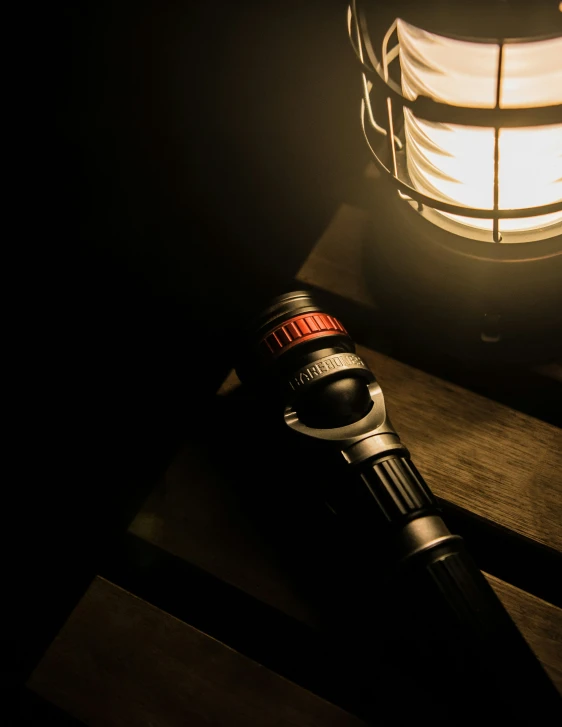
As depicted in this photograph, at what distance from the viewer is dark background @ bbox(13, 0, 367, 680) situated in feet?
3.53

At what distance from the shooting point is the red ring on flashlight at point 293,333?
63cm

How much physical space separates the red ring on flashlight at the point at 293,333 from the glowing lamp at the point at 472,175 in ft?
0.46

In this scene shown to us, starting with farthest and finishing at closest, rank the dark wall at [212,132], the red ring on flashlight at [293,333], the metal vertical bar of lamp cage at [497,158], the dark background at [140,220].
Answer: the dark wall at [212,132] < the dark background at [140,220] < the red ring on flashlight at [293,333] < the metal vertical bar of lamp cage at [497,158]

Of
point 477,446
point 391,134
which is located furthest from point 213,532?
point 391,134

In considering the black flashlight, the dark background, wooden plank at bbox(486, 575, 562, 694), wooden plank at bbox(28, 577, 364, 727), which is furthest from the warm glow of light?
the dark background

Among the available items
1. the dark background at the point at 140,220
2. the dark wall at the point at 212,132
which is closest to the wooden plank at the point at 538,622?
the dark background at the point at 140,220

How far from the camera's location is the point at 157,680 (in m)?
0.63

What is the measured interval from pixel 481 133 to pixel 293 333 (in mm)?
220

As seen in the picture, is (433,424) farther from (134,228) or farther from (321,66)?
(321,66)

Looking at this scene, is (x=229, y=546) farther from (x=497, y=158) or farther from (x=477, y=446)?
(x=497, y=158)

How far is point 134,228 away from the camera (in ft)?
4.29

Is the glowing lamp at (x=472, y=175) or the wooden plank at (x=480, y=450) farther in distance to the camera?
the wooden plank at (x=480, y=450)

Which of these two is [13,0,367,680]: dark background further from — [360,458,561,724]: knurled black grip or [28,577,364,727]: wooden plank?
[360,458,561,724]: knurled black grip

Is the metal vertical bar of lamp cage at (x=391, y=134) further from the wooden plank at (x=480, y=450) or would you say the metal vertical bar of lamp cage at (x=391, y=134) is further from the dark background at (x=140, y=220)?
the dark background at (x=140, y=220)
